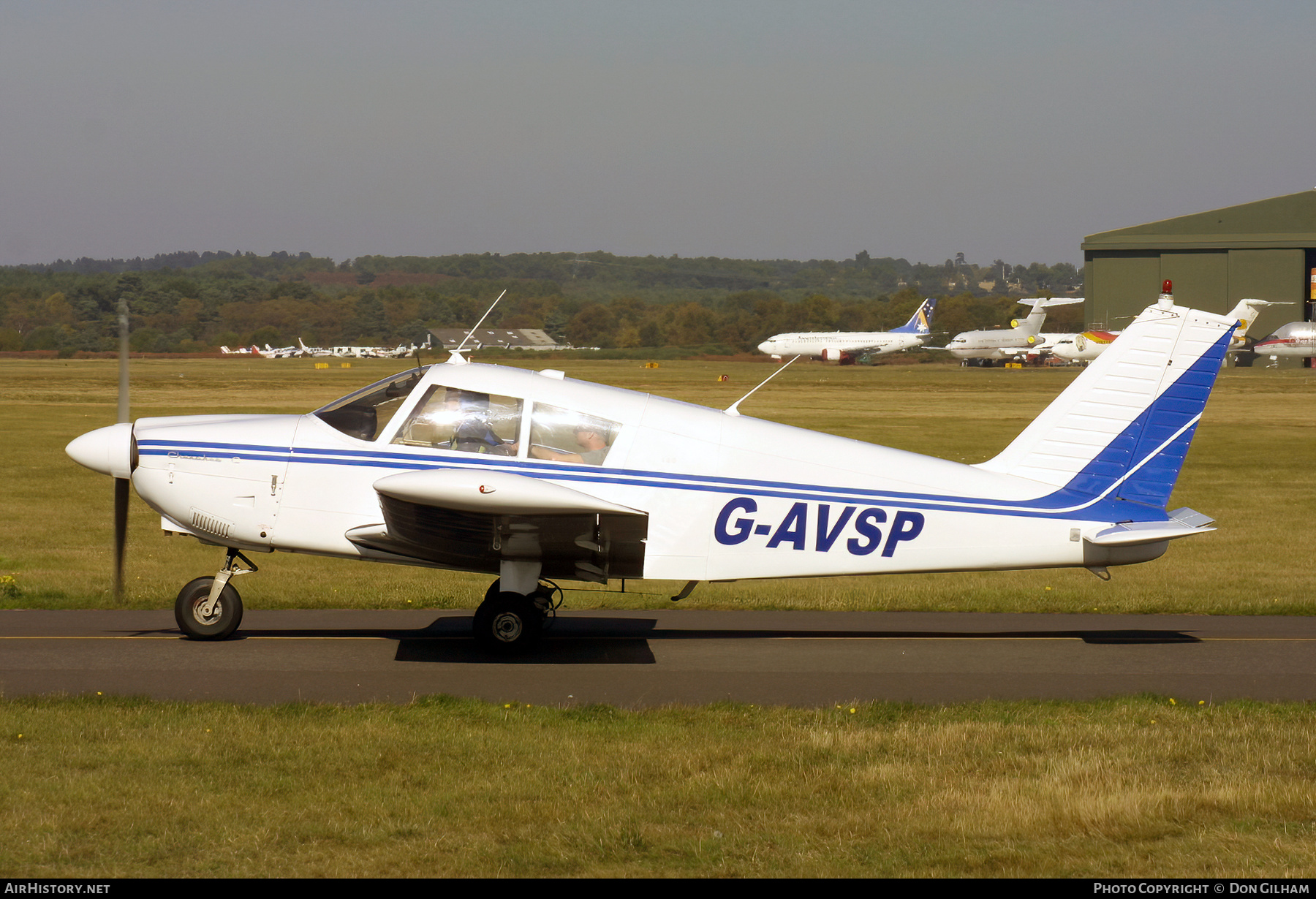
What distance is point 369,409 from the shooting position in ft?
30.6

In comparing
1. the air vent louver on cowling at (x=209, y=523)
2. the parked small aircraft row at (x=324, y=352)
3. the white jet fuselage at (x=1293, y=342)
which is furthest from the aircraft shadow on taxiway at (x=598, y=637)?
the parked small aircraft row at (x=324, y=352)

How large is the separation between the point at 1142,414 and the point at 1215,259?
299 feet

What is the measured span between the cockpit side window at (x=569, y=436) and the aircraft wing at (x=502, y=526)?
32 centimetres

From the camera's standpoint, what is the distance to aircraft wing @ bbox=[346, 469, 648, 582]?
842 cm

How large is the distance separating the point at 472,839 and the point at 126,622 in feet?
21.2

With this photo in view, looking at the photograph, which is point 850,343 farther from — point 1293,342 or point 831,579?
point 831,579

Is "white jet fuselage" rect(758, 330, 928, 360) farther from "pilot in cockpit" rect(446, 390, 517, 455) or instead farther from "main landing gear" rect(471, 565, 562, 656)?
"pilot in cockpit" rect(446, 390, 517, 455)

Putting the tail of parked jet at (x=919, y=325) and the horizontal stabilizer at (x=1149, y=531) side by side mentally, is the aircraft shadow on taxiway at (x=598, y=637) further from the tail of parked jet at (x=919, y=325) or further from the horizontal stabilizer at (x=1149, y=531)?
the tail of parked jet at (x=919, y=325)

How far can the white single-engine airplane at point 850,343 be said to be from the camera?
4001 inches

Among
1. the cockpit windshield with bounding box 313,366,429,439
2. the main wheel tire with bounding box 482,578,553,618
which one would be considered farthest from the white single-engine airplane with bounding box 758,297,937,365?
the cockpit windshield with bounding box 313,366,429,439

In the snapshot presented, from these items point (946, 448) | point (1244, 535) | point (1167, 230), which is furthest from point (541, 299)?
point (1244, 535)

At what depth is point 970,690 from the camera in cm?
848

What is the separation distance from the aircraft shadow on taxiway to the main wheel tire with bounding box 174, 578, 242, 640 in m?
0.23

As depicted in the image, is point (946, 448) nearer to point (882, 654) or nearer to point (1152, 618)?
point (1152, 618)
